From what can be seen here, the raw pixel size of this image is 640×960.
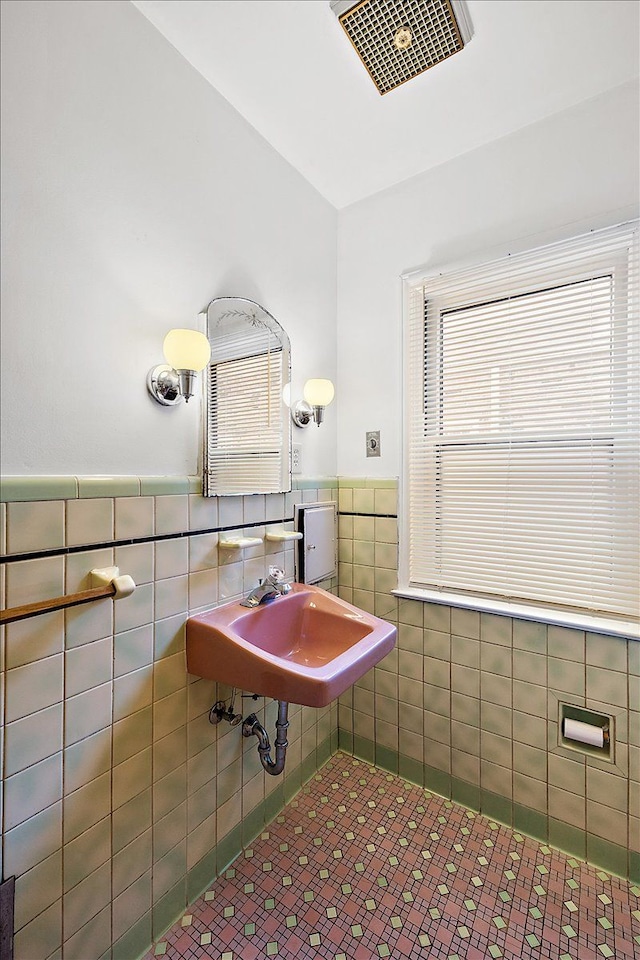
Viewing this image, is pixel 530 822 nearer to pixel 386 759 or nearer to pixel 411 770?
pixel 411 770

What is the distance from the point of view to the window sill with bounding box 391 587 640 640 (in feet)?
4.49

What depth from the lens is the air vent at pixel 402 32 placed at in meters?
1.12

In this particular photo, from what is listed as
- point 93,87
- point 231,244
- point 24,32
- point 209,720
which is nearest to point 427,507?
point 209,720

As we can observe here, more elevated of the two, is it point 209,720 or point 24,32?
point 24,32

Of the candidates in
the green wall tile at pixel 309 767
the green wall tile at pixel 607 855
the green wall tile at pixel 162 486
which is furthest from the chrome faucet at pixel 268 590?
the green wall tile at pixel 607 855

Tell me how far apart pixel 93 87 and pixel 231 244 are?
0.50 metres

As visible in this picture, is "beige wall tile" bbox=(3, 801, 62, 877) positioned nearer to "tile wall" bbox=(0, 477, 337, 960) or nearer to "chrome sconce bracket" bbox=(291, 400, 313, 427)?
"tile wall" bbox=(0, 477, 337, 960)

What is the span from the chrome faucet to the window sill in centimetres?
60

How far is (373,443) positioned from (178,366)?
1.01m

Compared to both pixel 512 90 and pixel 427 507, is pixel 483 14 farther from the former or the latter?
pixel 427 507

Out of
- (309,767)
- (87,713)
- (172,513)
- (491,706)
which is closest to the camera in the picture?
(87,713)

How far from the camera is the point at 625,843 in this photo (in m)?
1.35

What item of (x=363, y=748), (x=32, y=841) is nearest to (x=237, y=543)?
(x=32, y=841)

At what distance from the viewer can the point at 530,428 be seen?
1.55 metres
